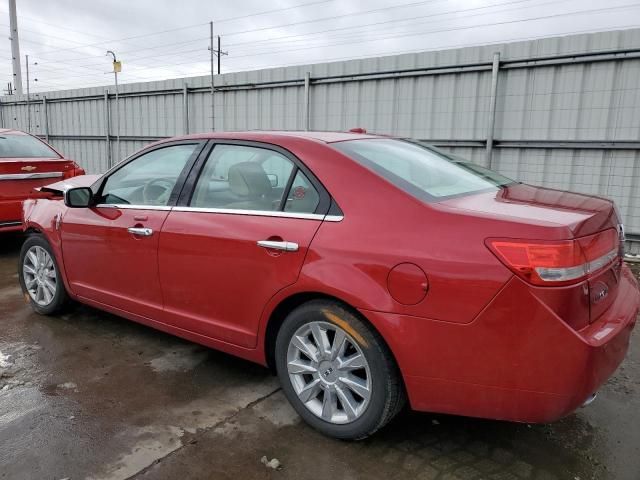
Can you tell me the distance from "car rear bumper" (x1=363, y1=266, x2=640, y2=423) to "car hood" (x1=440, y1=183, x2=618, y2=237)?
1.04 feet

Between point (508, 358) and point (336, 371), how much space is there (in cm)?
83

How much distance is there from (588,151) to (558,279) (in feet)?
17.7

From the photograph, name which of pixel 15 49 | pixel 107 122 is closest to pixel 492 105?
pixel 107 122

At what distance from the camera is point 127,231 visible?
3.36 m

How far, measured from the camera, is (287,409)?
9.50 ft

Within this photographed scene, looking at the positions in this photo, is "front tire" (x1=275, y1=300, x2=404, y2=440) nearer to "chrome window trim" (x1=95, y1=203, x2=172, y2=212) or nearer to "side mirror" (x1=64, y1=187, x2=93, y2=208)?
"chrome window trim" (x1=95, y1=203, x2=172, y2=212)

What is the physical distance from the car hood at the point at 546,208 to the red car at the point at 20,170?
18.8 feet

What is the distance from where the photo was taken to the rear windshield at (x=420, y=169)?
2.49 metres

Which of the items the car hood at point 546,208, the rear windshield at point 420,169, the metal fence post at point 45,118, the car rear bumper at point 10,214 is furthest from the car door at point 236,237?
the metal fence post at point 45,118

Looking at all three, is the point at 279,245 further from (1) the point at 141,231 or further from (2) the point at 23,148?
(2) the point at 23,148

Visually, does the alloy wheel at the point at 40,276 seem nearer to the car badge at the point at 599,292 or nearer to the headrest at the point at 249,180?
the headrest at the point at 249,180

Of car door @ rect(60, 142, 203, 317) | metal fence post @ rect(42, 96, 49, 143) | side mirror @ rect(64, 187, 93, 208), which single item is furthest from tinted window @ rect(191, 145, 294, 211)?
metal fence post @ rect(42, 96, 49, 143)

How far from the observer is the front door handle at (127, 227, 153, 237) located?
10.5 feet

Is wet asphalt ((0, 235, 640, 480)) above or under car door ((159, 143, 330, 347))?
under
